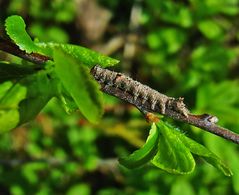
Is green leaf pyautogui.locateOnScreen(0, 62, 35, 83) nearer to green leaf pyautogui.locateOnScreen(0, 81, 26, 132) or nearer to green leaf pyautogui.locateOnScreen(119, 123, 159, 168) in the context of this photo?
green leaf pyautogui.locateOnScreen(0, 81, 26, 132)

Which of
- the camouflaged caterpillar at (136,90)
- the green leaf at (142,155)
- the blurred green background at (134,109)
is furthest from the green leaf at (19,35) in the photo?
the blurred green background at (134,109)

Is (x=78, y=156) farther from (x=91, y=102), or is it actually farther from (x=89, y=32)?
(x=91, y=102)

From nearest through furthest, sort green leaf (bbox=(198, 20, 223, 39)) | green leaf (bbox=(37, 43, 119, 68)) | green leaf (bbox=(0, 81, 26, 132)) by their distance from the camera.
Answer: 1. green leaf (bbox=(0, 81, 26, 132))
2. green leaf (bbox=(37, 43, 119, 68))
3. green leaf (bbox=(198, 20, 223, 39))

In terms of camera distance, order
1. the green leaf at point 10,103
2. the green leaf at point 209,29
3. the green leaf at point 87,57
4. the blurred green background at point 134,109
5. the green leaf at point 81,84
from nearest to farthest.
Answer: the green leaf at point 81,84 → the green leaf at point 10,103 → the green leaf at point 87,57 → the blurred green background at point 134,109 → the green leaf at point 209,29

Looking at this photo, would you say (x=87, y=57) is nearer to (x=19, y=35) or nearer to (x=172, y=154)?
(x=19, y=35)

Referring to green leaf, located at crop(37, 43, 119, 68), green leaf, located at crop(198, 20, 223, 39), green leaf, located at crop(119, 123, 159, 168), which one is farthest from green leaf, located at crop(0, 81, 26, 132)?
green leaf, located at crop(198, 20, 223, 39)

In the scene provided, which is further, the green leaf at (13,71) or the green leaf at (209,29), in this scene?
the green leaf at (209,29)

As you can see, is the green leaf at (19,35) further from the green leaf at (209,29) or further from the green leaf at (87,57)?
the green leaf at (209,29)

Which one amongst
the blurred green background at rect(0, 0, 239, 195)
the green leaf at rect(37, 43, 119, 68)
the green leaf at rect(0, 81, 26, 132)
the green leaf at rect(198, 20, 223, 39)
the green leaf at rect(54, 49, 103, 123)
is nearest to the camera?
the green leaf at rect(54, 49, 103, 123)
